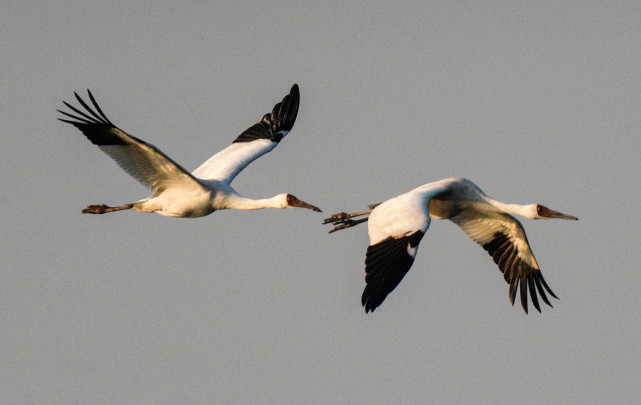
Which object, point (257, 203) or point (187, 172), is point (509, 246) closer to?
point (257, 203)

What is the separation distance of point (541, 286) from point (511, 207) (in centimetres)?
146

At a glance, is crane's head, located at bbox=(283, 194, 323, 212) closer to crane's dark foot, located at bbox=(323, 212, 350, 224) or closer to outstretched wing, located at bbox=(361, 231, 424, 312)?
crane's dark foot, located at bbox=(323, 212, 350, 224)

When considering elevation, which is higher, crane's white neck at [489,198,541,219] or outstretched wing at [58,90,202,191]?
outstretched wing at [58,90,202,191]

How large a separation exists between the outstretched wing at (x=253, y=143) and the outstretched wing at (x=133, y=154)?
1641 mm

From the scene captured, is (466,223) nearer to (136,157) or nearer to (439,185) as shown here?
(439,185)

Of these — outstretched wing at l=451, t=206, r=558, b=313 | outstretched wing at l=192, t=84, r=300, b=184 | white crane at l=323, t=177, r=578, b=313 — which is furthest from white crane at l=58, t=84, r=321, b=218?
outstretched wing at l=451, t=206, r=558, b=313

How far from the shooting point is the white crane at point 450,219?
59.7ft

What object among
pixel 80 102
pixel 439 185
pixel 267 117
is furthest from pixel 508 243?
pixel 80 102

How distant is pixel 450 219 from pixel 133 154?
5805 millimetres

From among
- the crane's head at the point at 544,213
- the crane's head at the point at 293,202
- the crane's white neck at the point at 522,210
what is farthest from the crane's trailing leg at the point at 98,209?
the crane's head at the point at 544,213

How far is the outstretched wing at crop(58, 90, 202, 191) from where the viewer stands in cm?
1936

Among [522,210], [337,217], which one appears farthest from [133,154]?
[522,210]

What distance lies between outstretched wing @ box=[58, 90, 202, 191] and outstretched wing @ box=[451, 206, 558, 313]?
485 cm

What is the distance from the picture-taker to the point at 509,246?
72.8 ft
